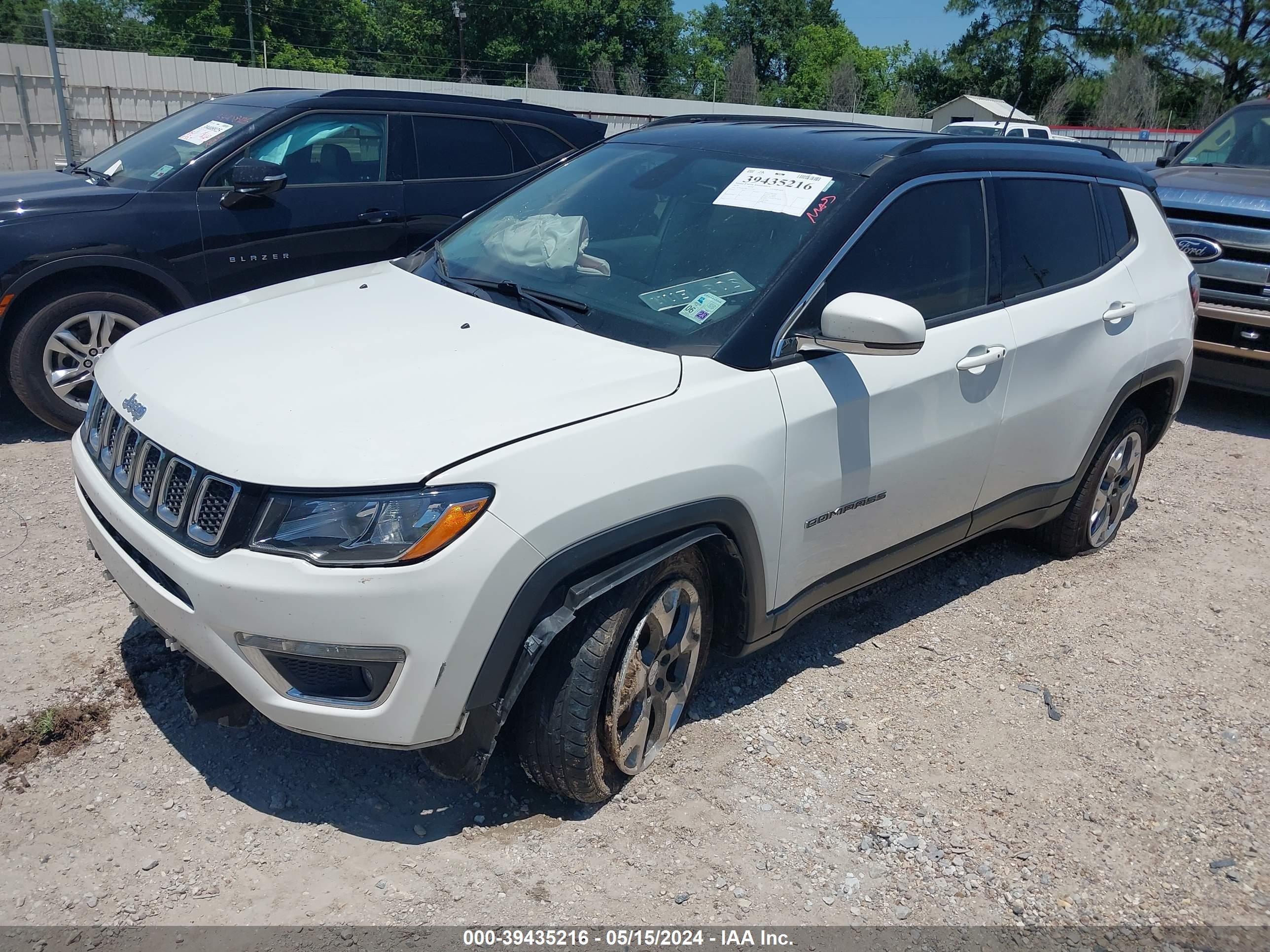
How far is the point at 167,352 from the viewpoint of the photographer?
3.00 metres

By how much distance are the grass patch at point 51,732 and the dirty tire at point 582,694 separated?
1.34m

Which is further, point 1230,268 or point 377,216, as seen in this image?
point 1230,268

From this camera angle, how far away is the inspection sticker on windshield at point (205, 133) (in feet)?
19.4

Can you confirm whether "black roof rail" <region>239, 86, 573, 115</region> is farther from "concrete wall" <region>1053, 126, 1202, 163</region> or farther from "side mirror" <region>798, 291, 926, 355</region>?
"concrete wall" <region>1053, 126, 1202, 163</region>

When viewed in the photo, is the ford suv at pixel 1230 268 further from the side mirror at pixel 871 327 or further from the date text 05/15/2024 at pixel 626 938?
the date text 05/15/2024 at pixel 626 938

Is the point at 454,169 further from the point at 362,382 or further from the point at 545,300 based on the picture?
the point at 362,382

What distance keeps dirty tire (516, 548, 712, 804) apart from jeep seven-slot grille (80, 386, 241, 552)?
89 centimetres

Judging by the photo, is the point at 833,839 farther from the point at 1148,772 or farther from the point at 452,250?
the point at 452,250

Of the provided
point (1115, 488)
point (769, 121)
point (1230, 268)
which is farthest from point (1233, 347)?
point (769, 121)

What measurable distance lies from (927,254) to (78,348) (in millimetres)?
4367

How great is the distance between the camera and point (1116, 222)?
175 inches

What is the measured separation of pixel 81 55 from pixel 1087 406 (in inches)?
644

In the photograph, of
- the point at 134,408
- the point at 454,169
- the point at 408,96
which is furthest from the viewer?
the point at 454,169

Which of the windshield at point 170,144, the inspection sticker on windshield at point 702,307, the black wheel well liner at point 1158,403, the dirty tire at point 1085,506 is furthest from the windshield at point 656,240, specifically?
the windshield at point 170,144
